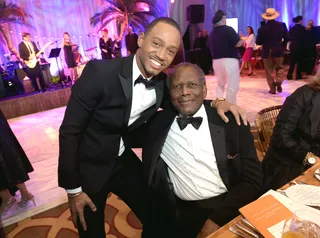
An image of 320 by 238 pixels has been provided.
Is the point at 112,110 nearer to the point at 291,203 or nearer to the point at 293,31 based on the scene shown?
A: the point at 291,203

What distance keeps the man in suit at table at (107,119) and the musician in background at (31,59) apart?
20.1 feet

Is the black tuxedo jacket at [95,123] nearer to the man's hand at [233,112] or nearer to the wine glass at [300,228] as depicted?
the man's hand at [233,112]

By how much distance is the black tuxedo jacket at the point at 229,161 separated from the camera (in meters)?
1.51

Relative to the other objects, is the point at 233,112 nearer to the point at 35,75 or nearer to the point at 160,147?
the point at 160,147

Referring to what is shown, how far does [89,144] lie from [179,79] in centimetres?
63

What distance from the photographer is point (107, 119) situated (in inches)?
55.1

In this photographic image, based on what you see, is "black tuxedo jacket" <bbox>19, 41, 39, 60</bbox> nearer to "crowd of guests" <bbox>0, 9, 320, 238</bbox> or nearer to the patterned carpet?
the patterned carpet

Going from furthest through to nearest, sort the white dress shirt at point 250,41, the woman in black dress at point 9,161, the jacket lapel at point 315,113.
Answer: the white dress shirt at point 250,41 → the woman in black dress at point 9,161 → the jacket lapel at point 315,113

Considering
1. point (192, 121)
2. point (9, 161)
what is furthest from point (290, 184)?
point (9, 161)

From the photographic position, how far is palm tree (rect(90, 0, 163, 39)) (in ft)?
30.6

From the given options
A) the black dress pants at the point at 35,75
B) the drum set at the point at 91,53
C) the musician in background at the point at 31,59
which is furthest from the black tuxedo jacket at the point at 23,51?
the drum set at the point at 91,53

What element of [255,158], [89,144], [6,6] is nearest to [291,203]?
[255,158]

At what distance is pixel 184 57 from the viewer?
32.5 ft

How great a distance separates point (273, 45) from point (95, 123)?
5.20m
